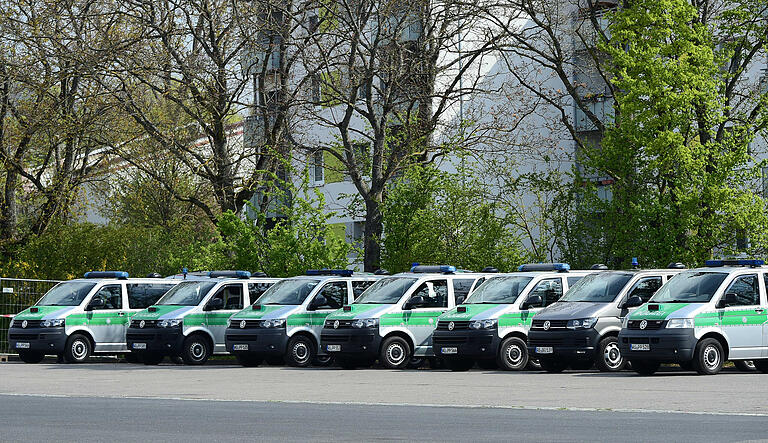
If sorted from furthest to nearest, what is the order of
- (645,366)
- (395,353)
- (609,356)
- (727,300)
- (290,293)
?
(290,293)
(395,353)
(609,356)
(645,366)
(727,300)

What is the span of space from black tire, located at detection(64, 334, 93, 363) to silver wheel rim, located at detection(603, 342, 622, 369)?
12.8m

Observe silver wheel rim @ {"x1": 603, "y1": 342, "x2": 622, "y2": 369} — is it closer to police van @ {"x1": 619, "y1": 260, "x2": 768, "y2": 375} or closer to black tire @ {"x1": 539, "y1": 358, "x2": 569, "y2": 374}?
police van @ {"x1": 619, "y1": 260, "x2": 768, "y2": 375}

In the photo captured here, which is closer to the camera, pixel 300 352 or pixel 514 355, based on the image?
pixel 514 355

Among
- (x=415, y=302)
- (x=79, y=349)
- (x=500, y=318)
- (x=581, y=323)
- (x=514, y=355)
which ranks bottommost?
(x=514, y=355)

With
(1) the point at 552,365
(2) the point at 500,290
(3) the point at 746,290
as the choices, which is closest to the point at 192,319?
(2) the point at 500,290

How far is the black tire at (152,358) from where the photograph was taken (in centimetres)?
2847

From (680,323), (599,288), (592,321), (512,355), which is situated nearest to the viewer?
(680,323)

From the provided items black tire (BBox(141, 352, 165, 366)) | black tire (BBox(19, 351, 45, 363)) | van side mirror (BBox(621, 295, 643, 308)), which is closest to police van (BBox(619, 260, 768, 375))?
van side mirror (BBox(621, 295, 643, 308))

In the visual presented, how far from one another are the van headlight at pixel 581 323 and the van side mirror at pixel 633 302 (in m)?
0.73

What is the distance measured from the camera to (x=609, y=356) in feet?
74.3

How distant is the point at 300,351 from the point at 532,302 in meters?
5.39

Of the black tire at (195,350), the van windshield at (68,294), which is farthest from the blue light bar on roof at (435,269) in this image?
the van windshield at (68,294)

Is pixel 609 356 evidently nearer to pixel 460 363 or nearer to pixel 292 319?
pixel 460 363

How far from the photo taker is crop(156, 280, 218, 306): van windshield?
28.7 metres
